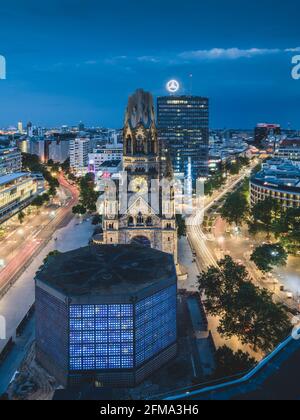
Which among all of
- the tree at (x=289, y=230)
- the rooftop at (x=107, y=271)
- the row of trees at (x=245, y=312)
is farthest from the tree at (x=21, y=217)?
the row of trees at (x=245, y=312)

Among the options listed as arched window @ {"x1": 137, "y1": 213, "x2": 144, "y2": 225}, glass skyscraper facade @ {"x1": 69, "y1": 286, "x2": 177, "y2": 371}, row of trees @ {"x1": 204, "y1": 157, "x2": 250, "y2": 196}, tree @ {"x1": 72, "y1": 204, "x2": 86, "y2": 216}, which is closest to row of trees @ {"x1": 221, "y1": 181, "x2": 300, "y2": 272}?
arched window @ {"x1": 137, "y1": 213, "x2": 144, "y2": 225}

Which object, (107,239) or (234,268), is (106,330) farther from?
(107,239)

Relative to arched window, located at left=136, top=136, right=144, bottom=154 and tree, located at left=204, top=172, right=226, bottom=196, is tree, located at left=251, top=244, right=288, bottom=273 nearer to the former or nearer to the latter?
arched window, located at left=136, top=136, right=144, bottom=154

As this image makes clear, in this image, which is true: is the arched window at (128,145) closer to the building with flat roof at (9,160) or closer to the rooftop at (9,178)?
the rooftop at (9,178)

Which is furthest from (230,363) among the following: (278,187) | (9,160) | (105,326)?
(9,160)

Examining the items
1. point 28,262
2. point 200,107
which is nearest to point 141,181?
point 28,262

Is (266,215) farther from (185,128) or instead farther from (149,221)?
(185,128)
